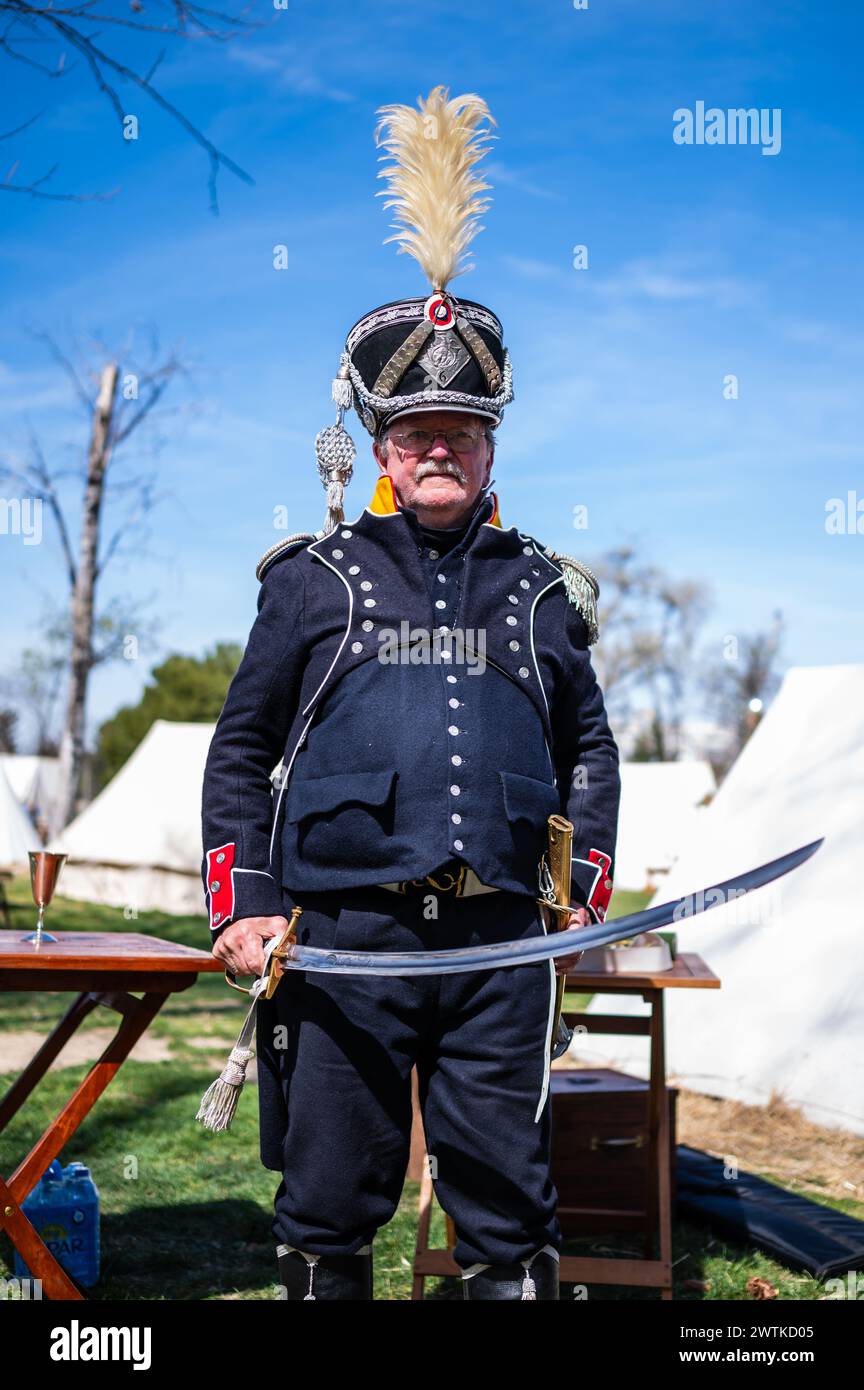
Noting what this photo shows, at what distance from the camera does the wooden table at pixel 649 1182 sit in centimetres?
333

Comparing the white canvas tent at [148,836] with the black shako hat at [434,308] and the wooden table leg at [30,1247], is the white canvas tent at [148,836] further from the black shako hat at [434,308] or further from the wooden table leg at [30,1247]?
the black shako hat at [434,308]

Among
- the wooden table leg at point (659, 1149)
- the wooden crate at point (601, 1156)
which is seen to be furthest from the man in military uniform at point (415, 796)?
the wooden crate at point (601, 1156)

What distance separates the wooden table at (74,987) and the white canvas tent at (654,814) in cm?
2127

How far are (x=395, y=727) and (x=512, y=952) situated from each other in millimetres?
490

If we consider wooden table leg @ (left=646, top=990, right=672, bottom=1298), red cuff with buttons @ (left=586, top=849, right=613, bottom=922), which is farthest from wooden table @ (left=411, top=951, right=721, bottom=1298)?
A: red cuff with buttons @ (left=586, top=849, right=613, bottom=922)

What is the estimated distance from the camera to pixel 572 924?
2594mm

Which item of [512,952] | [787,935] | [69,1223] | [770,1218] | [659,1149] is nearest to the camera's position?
[512,952]

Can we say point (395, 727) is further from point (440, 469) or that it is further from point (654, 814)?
point (654, 814)

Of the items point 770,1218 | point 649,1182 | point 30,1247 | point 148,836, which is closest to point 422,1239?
point 649,1182

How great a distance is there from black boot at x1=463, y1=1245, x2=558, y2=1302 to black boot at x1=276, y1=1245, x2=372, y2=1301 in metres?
0.21

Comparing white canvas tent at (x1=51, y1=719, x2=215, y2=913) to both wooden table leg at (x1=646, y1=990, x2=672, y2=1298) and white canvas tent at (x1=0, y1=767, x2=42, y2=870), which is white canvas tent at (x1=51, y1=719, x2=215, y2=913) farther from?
wooden table leg at (x1=646, y1=990, x2=672, y2=1298)
